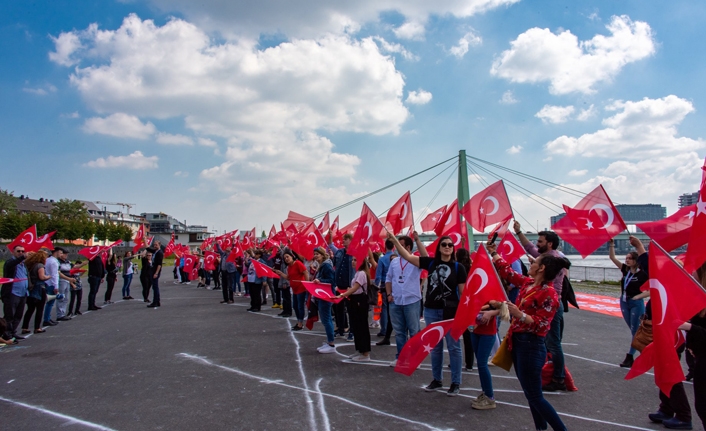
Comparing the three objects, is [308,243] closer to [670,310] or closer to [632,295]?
[632,295]

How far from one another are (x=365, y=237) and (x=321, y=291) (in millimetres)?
1207

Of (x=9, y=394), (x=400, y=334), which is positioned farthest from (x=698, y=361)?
(x=9, y=394)

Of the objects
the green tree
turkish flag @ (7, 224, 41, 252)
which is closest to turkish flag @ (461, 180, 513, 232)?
turkish flag @ (7, 224, 41, 252)

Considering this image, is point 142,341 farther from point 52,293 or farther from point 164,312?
point 164,312

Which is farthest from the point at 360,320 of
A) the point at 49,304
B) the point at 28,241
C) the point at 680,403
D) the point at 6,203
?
the point at 6,203

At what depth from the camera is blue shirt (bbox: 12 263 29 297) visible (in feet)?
30.9

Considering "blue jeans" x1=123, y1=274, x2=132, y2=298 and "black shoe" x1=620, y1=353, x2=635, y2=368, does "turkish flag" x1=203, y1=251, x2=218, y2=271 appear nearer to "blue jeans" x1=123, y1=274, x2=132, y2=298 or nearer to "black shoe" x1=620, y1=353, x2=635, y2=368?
"blue jeans" x1=123, y1=274, x2=132, y2=298

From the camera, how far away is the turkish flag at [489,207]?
29.0 ft

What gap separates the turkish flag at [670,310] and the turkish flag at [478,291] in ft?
3.98

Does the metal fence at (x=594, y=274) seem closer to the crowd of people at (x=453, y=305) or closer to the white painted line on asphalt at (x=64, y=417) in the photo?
the crowd of people at (x=453, y=305)

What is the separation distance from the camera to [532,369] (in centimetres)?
404

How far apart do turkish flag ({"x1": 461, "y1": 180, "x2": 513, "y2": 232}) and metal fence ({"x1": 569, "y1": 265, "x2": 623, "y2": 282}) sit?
68.2ft

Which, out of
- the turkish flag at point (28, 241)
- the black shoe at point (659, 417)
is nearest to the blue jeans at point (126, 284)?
the turkish flag at point (28, 241)

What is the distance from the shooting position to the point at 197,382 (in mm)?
6273
